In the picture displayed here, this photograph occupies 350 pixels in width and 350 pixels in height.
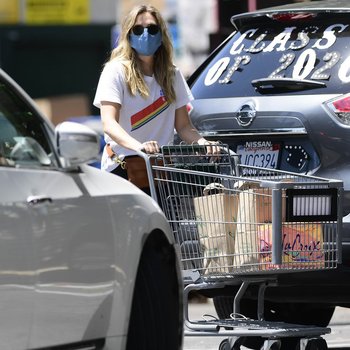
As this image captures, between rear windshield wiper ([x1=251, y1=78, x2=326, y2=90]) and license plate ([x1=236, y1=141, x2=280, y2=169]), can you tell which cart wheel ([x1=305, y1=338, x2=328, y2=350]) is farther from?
rear windshield wiper ([x1=251, y1=78, x2=326, y2=90])

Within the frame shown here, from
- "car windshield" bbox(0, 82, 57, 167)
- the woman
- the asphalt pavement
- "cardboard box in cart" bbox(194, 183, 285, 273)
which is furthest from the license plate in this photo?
"car windshield" bbox(0, 82, 57, 167)

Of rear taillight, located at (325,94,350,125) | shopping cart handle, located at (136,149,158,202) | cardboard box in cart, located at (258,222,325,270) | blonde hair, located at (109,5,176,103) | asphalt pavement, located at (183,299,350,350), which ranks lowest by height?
asphalt pavement, located at (183,299,350,350)

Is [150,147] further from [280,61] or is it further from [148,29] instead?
[280,61]

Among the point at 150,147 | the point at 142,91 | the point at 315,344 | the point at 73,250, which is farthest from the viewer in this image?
the point at 142,91

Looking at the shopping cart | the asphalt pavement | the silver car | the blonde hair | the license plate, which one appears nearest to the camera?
the silver car

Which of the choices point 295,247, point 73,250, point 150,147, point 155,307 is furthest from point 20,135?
point 295,247

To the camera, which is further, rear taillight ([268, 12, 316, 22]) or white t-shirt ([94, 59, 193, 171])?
rear taillight ([268, 12, 316, 22])

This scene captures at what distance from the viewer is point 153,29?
311 inches

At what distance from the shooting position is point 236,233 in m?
7.10

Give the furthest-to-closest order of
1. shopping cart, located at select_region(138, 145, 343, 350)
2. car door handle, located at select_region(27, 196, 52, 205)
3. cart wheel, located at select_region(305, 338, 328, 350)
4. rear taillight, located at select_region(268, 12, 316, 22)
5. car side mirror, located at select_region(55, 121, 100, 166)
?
rear taillight, located at select_region(268, 12, 316, 22) → cart wheel, located at select_region(305, 338, 328, 350) → shopping cart, located at select_region(138, 145, 343, 350) → car side mirror, located at select_region(55, 121, 100, 166) → car door handle, located at select_region(27, 196, 52, 205)

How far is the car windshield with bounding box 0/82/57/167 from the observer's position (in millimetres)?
5887

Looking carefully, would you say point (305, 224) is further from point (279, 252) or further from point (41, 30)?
point (41, 30)

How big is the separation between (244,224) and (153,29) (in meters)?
1.43

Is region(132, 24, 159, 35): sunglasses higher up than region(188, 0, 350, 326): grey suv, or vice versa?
region(132, 24, 159, 35): sunglasses
